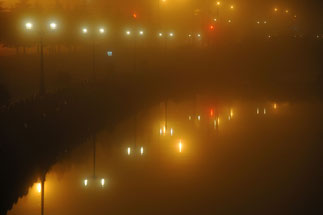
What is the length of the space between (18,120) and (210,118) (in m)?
13.2

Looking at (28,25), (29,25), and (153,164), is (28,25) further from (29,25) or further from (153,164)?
(153,164)

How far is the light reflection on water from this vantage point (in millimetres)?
15039

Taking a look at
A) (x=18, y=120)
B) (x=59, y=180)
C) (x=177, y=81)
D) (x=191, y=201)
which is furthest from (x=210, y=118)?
(x=177, y=81)

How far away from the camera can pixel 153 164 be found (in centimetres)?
1981

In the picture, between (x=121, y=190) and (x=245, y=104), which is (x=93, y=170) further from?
(x=245, y=104)

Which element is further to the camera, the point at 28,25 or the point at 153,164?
the point at 28,25

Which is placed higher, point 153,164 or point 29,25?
point 29,25

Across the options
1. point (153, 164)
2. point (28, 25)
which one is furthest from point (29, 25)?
point (153, 164)

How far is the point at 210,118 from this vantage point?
33094 mm

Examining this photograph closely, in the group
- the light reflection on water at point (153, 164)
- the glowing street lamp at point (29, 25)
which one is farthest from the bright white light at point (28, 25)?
the light reflection on water at point (153, 164)

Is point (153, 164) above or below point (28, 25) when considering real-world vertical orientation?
below

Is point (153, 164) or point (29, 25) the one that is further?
point (29, 25)

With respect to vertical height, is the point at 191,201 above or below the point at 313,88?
below

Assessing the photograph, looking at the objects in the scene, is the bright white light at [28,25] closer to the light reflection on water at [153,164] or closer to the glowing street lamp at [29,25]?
the glowing street lamp at [29,25]
